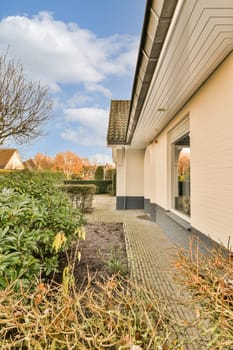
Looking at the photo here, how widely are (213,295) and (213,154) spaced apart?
108 inches

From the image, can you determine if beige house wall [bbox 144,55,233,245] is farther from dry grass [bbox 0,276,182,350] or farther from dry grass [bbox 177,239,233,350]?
dry grass [bbox 0,276,182,350]

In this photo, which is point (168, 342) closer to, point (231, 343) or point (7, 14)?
point (231, 343)

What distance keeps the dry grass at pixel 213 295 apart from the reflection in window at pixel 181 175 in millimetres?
3854

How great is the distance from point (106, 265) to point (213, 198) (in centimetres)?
208

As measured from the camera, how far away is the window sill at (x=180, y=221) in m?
4.85

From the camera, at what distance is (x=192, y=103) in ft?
14.7

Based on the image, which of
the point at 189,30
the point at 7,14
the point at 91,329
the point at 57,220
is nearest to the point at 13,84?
the point at 7,14

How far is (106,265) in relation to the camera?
12.4 feet

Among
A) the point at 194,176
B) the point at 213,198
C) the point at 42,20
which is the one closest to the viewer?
the point at 213,198

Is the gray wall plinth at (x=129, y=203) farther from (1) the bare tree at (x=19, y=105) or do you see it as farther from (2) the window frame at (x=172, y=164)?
(1) the bare tree at (x=19, y=105)

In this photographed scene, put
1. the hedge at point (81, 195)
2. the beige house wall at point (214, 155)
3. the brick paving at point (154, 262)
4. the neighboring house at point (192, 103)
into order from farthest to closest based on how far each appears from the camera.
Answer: the hedge at point (81, 195) < the beige house wall at point (214, 155) < the neighboring house at point (192, 103) < the brick paving at point (154, 262)

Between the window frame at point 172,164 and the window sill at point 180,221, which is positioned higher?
the window frame at point 172,164

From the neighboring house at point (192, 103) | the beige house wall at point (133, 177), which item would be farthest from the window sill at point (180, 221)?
the beige house wall at point (133, 177)

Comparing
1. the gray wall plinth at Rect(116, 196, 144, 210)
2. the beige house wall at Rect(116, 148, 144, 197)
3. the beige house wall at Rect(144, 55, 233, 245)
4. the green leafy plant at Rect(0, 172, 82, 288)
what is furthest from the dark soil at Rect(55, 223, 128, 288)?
the beige house wall at Rect(116, 148, 144, 197)
